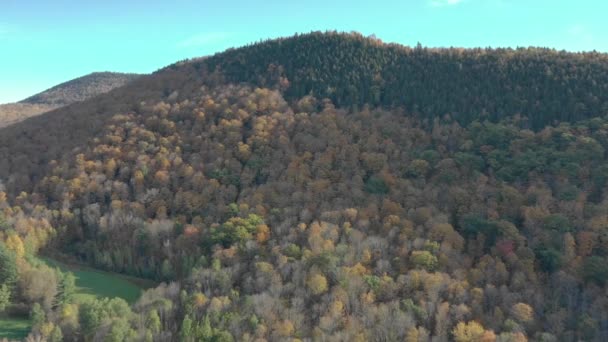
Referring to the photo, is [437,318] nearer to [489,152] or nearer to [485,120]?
[489,152]

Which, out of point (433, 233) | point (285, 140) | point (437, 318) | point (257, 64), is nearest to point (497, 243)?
point (433, 233)

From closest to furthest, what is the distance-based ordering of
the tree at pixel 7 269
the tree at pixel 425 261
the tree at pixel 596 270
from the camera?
1. the tree at pixel 596 270
2. the tree at pixel 7 269
3. the tree at pixel 425 261

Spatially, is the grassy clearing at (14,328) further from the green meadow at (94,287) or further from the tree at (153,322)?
the tree at (153,322)

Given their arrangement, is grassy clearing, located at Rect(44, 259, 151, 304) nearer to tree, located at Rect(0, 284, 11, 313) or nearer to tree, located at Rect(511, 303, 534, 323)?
tree, located at Rect(0, 284, 11, 313)

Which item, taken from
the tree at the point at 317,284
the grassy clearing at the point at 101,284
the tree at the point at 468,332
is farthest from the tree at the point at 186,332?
the tree at the point at 468,332

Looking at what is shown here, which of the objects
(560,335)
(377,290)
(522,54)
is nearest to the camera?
(560,335)

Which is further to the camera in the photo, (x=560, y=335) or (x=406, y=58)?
(x=406, y=58)

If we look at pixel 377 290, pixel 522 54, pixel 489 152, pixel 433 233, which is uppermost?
pixel 522 54

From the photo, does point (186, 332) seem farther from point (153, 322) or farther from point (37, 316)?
point (37, 316)
